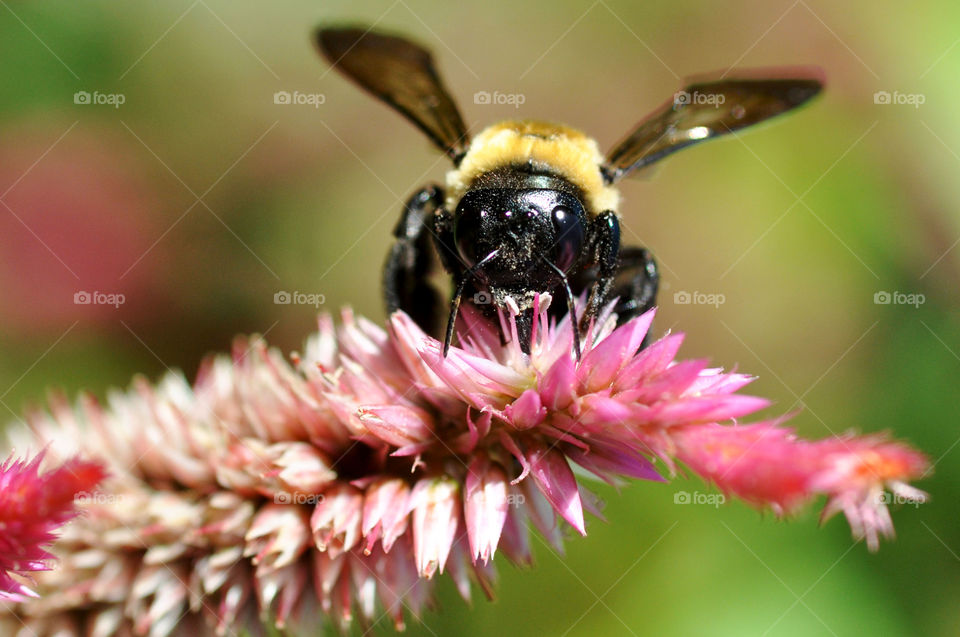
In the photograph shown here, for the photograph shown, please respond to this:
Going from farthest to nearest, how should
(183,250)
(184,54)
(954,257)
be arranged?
1. (184,54)
2. (183,250)
3. (954,257)

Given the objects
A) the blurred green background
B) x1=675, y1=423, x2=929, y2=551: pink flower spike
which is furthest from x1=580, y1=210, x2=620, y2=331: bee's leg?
the blurred green background

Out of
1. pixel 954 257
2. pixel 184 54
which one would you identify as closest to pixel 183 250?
pixel 184 54

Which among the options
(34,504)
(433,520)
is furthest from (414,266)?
(34,504)

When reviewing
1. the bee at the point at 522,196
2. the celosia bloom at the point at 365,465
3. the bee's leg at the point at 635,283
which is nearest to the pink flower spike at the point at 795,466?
the celosia bloom at the point at 365,465

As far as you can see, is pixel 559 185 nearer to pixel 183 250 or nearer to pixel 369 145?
pixel 183 250

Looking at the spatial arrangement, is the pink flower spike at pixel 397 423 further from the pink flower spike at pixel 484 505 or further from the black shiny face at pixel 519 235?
the black shiny face at pixel 519 235

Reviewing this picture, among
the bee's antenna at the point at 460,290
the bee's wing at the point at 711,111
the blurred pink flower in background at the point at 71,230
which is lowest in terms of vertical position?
the bee's antenna at the point at 460,290

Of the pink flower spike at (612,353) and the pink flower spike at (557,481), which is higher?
the pink flower spike at (612,353)

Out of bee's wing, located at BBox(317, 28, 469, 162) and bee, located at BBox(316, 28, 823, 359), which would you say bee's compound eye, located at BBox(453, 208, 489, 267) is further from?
bee's wing, located at BBox(317, 28, 469, 162)
